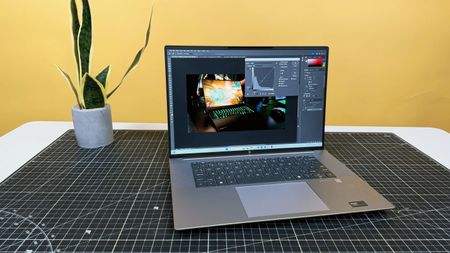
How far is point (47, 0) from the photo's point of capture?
65.9 inches

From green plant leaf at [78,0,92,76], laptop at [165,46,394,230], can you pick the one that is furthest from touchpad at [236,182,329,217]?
green plant leaf at [78,0,92,76]

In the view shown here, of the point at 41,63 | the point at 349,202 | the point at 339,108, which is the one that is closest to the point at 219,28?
the point at 339,108

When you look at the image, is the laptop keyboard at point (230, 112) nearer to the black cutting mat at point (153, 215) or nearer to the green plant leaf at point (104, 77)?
the black cutting mat at point (153, 215)

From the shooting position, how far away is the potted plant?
0.99 meters

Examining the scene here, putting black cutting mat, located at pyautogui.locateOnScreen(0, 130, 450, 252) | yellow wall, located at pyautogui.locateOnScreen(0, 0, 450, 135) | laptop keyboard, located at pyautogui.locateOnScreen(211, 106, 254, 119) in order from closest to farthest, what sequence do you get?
1. black cutting mat, located at pyautogui.locateOnScreen(0, 130, 450, 252)
2. laptop keyboard, located at pyautogui.locateOnScreen(211, 106, 254, 119)
3. yellow wall, located at pyautogui.locateOnScreen(0, 0, 450, 135)

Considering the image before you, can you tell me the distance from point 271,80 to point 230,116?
0.15 m

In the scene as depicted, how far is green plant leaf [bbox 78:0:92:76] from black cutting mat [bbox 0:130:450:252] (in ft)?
0.89

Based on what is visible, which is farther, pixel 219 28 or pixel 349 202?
pixel 219 28

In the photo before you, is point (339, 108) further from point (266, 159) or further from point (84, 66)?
point (84, 66)

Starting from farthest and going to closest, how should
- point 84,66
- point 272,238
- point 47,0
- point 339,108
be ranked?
1. point 339,108
2. point 47,0
3. point 84,66
4. point 272,238

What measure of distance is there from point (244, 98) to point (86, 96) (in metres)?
0.48

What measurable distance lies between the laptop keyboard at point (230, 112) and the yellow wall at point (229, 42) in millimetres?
950

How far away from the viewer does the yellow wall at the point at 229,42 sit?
1.71m

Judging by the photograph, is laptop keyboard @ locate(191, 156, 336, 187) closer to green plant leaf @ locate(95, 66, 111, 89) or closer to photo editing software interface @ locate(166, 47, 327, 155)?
photo editing software interface @ locate(166, 47, 327, 155)
